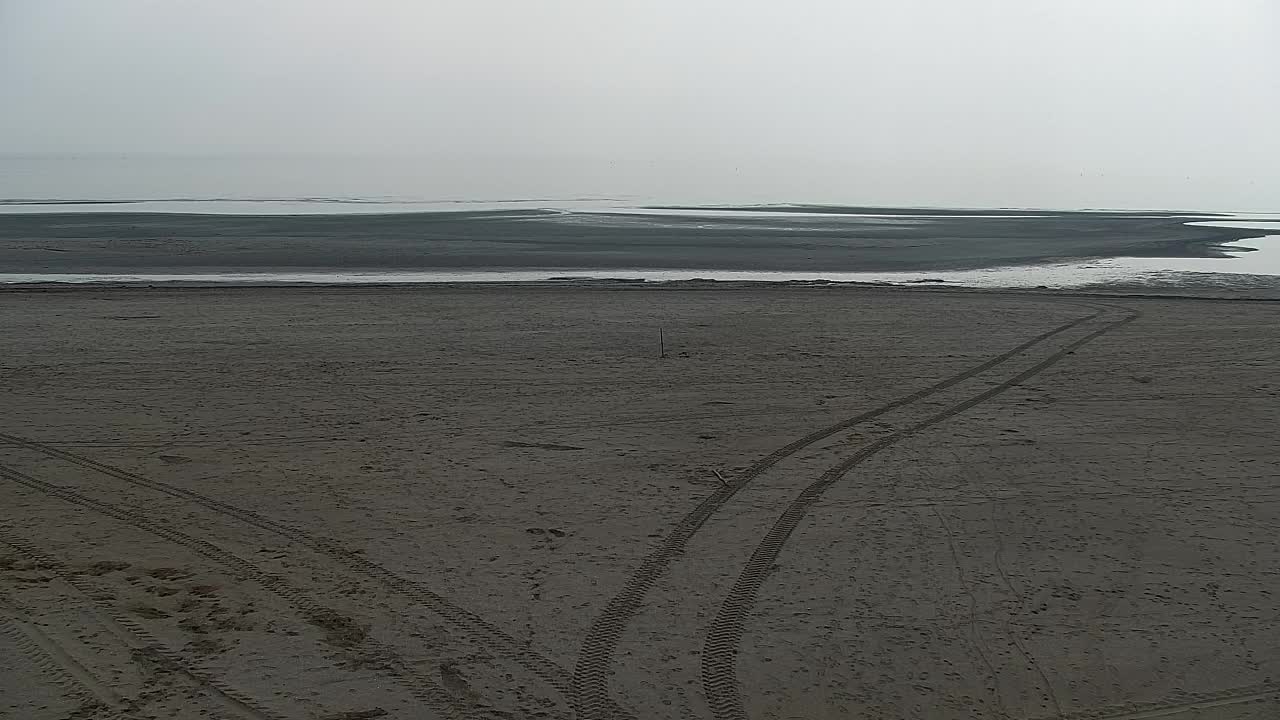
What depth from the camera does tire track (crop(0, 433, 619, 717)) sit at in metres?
5.93

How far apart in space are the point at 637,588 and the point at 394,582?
166cm

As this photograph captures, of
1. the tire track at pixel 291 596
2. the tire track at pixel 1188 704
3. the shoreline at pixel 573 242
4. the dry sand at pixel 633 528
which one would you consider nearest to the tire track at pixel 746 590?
the dry sand at pixel 633 528

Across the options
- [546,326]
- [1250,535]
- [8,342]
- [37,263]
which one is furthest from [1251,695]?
[37,263]

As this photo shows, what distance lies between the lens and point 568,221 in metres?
41.0

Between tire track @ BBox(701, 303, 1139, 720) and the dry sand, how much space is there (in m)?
0.03

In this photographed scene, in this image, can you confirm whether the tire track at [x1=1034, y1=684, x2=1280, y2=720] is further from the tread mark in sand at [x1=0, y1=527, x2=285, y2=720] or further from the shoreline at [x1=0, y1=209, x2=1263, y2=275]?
the shoreline at [x1=0, y1=209, x2=1263, y2=275]

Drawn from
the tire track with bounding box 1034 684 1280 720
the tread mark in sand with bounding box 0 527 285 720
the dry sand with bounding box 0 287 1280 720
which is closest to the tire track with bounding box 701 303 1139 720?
the dry sand with bounding box 0 287 1280 720

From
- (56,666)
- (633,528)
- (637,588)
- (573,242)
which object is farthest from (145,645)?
(573,242)

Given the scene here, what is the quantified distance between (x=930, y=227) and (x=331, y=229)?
2293cm

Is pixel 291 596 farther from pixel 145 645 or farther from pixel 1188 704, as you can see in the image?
pixel 1188 704

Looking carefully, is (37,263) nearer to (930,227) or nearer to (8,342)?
(8,342)

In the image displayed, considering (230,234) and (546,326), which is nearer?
(546,326)

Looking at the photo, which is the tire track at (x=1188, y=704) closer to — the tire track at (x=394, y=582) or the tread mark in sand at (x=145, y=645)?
the tire track at (x=394, y=582)

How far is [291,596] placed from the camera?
22.1 ft
